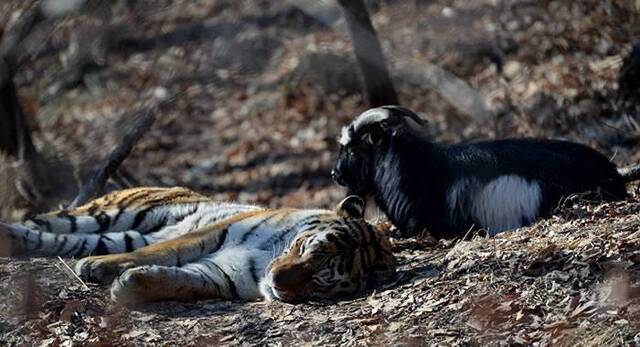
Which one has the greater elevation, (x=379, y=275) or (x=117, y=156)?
(x=117, y=156)

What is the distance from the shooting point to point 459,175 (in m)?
7.83

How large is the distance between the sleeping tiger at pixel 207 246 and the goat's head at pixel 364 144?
3.78ft

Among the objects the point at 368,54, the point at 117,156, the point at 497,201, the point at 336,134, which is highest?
the point at 368,54

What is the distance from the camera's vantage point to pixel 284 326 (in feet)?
18.4

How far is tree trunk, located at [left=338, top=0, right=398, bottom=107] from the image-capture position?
10.3 m

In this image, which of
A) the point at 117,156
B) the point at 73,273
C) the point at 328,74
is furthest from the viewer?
the point at 328,74

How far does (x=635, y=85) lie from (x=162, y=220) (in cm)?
511

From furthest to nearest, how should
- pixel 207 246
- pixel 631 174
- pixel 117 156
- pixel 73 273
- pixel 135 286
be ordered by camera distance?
pixel 117 156 < pixel 631 174 < pixel 207 246 < pixel 73 273 < pixel 135 286

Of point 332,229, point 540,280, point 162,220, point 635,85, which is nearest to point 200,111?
point 635,85

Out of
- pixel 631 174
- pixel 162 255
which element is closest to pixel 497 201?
pixel 631 174

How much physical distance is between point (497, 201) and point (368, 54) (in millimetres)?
3468

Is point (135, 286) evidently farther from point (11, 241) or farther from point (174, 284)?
point (11, 241)

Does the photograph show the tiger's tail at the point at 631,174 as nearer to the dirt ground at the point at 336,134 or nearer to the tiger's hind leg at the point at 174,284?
the dirt ground at the point at 336,134

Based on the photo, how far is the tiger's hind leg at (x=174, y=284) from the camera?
596 centimetres
